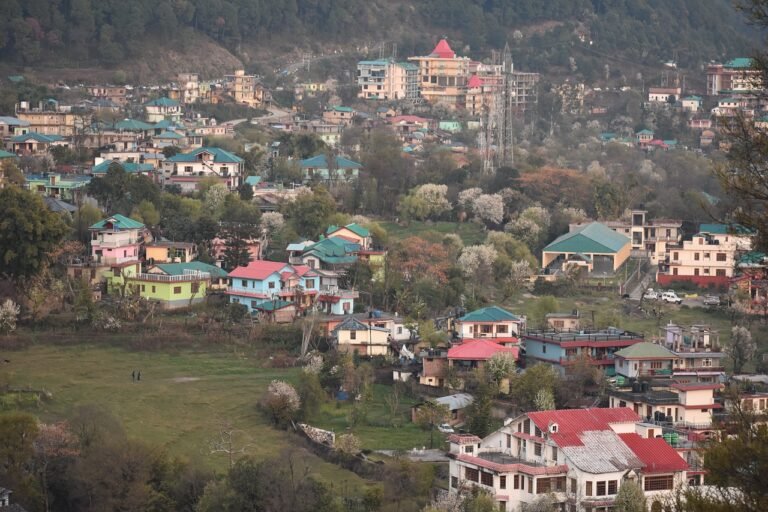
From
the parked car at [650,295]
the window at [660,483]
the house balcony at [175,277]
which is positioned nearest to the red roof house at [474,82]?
the parked car at [650,295]

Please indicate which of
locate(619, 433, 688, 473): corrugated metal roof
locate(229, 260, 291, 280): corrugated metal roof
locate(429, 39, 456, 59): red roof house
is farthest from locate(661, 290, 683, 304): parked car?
locate(429, 39, 456, 59): red roof house

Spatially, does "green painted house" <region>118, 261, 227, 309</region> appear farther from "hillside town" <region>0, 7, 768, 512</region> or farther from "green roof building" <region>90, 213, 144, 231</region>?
"green roof building" <region>90, 213, 144, 231</region>

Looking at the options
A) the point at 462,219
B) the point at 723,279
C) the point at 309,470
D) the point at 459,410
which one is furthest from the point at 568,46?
the point at 309,470

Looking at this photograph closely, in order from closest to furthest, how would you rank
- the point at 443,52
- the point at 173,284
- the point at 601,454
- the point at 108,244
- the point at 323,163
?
1. the point at 601,454
2. the point at 173,284
3. the point at 108,244
4. the point at 323,163
5. the point at 443,52

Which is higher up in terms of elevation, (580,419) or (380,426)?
(580,419)

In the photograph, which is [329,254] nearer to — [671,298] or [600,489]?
[671,298]

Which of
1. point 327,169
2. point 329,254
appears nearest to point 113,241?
point 329,254

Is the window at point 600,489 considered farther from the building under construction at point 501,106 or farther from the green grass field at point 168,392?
the building under construction at point 501,106
